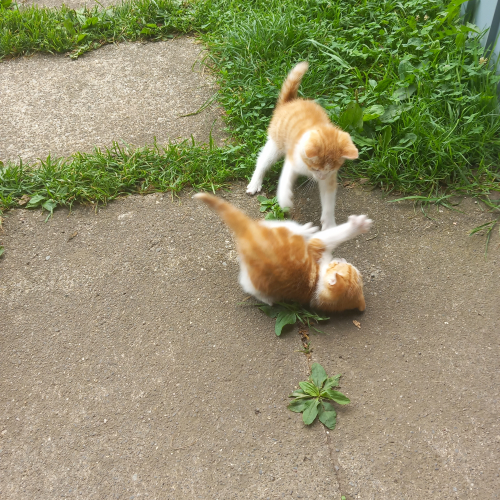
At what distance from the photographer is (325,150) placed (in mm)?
2418

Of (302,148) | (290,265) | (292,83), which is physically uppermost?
(292,83)

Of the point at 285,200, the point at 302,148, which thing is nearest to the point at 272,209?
the point at 285,200

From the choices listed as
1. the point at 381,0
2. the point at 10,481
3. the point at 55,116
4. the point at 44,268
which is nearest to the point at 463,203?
the point at 381,0

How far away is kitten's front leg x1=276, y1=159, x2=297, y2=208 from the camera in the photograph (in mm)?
2678

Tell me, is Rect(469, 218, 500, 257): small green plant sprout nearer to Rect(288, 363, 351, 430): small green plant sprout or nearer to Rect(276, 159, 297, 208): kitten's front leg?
Rect(276, 159, 297, 208): kitten's front leg

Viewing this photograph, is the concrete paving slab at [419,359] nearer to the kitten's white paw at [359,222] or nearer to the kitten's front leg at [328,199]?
the kitten's front leg at [328,199]

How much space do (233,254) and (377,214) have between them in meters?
0.96

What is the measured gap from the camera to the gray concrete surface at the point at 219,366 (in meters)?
1.86

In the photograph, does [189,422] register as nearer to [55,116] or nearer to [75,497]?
[75,497]

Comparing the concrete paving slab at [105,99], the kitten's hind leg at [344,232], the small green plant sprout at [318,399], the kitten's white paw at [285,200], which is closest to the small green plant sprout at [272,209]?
the kitten's white paw at [285,200]

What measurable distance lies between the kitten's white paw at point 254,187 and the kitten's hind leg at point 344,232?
69 cm

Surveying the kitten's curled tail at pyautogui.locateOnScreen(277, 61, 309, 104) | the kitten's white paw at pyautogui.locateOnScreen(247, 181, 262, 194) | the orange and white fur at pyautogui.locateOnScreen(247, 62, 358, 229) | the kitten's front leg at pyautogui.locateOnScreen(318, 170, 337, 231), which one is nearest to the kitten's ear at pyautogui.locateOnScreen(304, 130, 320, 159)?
the orange and white fur at pyautogui.locateOnScreen(247, 62, 358, 229)

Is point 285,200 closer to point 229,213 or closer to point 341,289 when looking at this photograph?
point 229,213

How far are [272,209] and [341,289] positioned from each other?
33.7 inches
